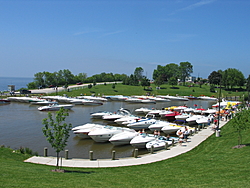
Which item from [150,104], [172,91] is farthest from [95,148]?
[172,91]

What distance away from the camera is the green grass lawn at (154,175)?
41.1 ft

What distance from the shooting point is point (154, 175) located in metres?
14.9

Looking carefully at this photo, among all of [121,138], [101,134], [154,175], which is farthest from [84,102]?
[154,175]

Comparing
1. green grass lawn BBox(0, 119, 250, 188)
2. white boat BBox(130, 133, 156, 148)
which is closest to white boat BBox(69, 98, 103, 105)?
white boat BBox(130, 133, 156, 148)

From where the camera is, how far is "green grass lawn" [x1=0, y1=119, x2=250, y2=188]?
12.5 m

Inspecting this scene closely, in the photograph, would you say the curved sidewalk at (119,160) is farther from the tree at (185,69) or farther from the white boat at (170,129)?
the tree at (185,69)

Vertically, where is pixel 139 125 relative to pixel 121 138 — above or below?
above

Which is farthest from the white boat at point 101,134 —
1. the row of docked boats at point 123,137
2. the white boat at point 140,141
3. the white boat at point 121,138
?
the white boat at point 140,141

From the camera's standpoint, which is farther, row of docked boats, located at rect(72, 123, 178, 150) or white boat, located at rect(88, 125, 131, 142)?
white boat, located at rect(88, 125, 131, 142)

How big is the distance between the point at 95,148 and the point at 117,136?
280 cm

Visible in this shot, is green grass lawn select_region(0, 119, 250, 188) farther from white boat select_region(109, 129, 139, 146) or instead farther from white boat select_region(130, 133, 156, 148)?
white boat select_region(109, 129, 139, 146)

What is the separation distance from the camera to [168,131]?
3306 cm

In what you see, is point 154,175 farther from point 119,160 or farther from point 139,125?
point 139,125

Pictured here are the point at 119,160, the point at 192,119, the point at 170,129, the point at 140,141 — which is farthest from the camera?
the point at 192,119
